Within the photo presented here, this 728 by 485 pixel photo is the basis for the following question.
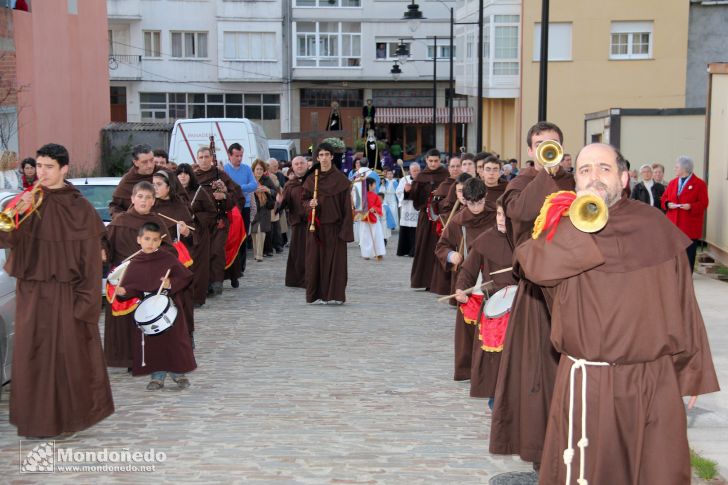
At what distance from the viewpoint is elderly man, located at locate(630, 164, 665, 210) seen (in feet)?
56.4

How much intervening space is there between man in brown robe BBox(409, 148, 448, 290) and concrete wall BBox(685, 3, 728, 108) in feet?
87.6

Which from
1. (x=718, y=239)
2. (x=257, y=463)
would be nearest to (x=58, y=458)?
(x=257, y=463)

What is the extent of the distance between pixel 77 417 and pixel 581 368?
3.99m

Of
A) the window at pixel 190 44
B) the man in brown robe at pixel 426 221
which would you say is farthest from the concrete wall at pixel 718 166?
the window at pixel 190 44

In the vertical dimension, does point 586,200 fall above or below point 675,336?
above

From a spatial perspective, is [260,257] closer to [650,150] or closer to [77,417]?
[650,150]

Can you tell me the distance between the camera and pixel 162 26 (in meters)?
53.6

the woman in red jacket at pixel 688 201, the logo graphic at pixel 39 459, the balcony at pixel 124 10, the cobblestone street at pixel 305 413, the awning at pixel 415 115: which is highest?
the balcony at pixel 124 10

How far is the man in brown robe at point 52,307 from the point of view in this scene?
746 cm

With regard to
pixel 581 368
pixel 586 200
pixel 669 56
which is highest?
pixel 669 56

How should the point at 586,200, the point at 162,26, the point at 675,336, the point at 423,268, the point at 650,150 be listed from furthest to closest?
the point at 162,26 → the point at 650,150 → the point at 423,268 → the point at 675,336 → the point at 586,200

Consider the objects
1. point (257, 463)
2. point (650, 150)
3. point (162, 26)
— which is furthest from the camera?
point (162, 26)

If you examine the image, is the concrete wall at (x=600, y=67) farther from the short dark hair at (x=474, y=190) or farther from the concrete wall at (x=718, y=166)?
the short dark hair at (x=474, y=190)

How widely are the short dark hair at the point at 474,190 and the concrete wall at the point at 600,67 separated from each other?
31010 millimetres
